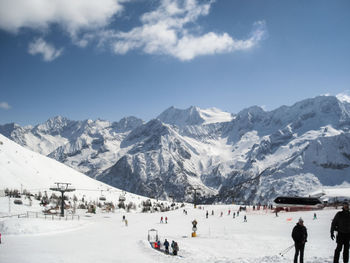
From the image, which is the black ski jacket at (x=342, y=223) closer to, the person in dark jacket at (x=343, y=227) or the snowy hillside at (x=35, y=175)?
the person in dark jacket at (x=343, y=227)

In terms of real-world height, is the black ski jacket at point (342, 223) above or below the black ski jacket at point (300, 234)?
above

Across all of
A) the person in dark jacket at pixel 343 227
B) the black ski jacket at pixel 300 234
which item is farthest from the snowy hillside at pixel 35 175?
the person in dark jacket at pixel 343 227

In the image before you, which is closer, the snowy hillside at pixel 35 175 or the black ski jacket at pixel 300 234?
the black ski jacket at pixel 300 234

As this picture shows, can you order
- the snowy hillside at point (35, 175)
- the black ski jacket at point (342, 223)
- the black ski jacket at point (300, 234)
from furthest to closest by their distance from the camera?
the snowy hillside at point (35, 175)
the black ski jacket at point (300, 234)
the black ski jacket at point (342, 223)

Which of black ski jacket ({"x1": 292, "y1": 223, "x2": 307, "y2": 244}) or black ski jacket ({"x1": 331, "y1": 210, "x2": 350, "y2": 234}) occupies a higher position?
black ski jacket ({"x1": 331, "y1": 210, "x2": 350, "y2": 234})

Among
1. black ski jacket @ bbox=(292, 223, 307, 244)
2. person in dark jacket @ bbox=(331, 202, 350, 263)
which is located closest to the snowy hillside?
black ski jacket @ bbox=(292, 223, 307, 244)

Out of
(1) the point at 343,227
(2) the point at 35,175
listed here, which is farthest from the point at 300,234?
(2) the point at 35,175

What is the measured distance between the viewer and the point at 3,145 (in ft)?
328

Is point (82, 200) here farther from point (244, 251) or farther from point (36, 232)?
point (244, 251)

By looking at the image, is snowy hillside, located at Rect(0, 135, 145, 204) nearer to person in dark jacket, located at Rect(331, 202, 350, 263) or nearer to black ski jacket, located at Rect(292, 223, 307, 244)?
black ski jacket, located at Rect(292, 223, 307, 244)

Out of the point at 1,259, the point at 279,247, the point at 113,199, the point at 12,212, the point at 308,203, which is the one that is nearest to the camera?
the point at 1,259

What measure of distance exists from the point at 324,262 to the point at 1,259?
803 inches

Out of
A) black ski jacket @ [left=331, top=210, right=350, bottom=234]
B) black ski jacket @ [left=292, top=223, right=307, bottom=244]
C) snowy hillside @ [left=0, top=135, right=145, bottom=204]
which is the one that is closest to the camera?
black ski jacket @ [left=331, top=210, right=350, bottom=234]

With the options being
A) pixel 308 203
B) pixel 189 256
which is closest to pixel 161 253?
pixel 189 256
